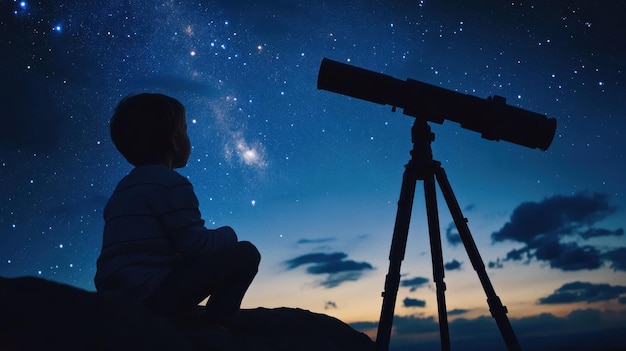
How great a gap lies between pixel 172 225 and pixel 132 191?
0.31 meters

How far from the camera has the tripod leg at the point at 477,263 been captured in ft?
12.4

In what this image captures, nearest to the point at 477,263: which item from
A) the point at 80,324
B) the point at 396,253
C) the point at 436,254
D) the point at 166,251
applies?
the point at 436,254

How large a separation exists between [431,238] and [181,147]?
264cm

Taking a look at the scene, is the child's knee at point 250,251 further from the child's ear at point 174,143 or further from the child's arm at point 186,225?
the child's ear at point 174,143

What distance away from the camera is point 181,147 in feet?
9.21

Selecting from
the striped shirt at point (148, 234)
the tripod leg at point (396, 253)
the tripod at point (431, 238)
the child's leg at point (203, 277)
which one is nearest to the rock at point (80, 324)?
the child's leg at point (203, 277)

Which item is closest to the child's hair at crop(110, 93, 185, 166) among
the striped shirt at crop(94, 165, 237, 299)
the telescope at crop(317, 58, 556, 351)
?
the striped shirt at crop(94, 165, 237, 299)

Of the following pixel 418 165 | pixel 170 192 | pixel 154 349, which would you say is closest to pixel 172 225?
pixel 170 192

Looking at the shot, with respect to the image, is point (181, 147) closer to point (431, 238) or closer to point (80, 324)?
point (80, 324)

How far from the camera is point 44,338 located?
5.42 feet

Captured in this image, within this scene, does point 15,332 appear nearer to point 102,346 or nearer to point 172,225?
point 102,346

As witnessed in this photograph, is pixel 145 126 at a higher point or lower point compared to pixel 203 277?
higher

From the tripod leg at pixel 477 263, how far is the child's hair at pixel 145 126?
2.57 meters

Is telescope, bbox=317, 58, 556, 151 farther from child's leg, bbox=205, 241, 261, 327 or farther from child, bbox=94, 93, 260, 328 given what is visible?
child's leg, bbox=205, 241, 261, 327
